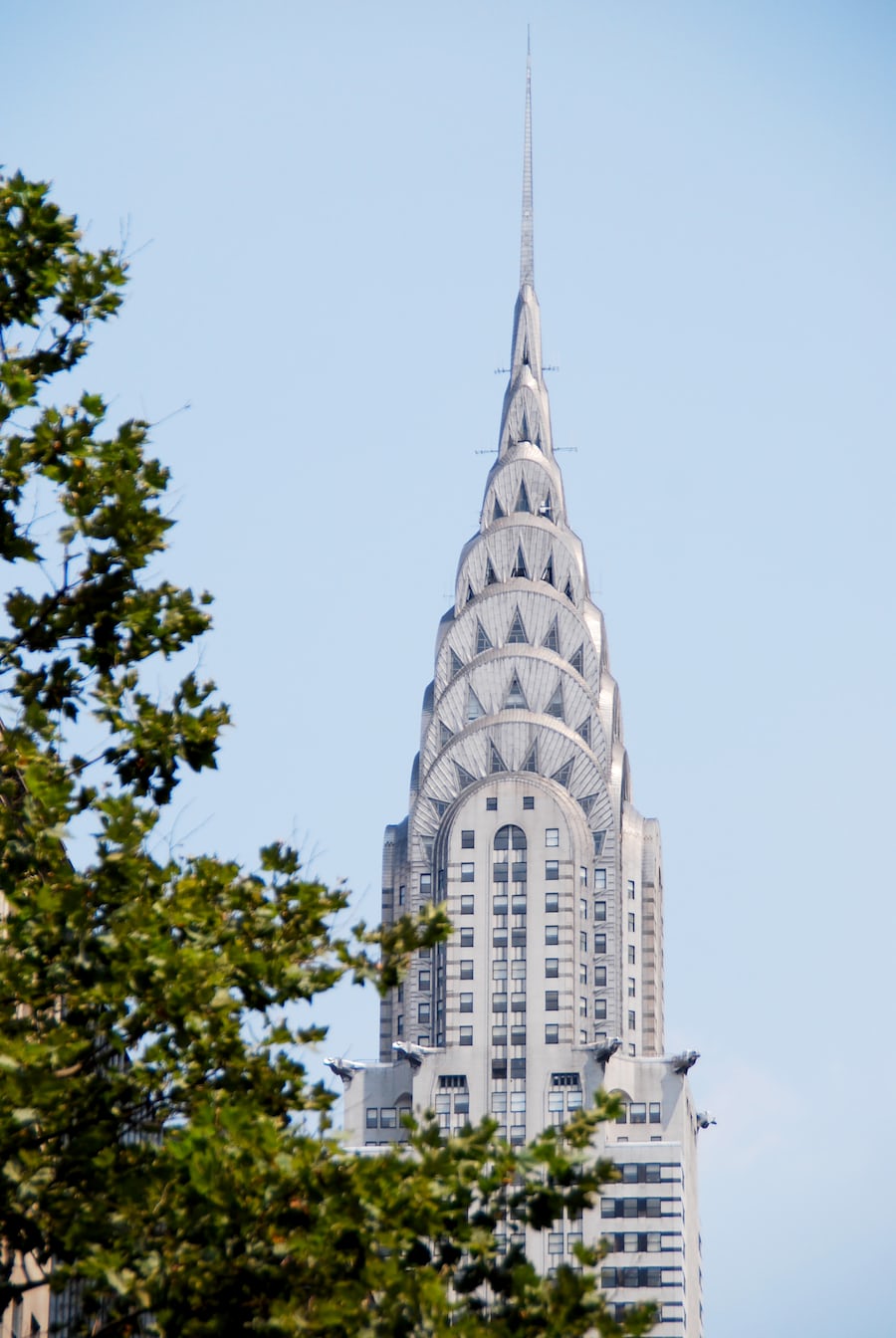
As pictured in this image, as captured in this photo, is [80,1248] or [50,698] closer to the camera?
[80,1248]

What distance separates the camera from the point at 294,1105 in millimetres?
31328

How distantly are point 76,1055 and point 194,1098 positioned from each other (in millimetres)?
1955

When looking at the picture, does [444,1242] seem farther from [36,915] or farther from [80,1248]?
[36,915]

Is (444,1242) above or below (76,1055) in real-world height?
below

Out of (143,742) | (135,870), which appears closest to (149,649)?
(143,742)

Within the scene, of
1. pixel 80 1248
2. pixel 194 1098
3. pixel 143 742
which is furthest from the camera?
pixel 143 742

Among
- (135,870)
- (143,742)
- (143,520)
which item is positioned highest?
(143,520)

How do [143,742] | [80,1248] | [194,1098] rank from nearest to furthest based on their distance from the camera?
[80,1248] → [194,1098] → [143,742]

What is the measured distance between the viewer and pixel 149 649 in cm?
3347

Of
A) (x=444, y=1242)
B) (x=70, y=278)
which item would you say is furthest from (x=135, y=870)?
(x=70, y=278)

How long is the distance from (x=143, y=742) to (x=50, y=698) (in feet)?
5.17

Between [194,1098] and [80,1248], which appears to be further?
[194,1098]

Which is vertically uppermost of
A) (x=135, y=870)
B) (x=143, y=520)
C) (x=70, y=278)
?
(x=70, y=278)

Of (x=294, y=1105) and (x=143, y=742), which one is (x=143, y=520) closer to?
(x=143, y=742)
